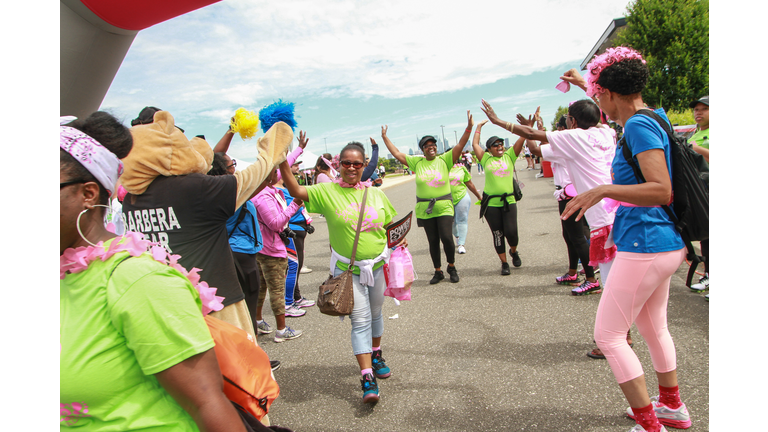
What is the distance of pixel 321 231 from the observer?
12617 millimetres

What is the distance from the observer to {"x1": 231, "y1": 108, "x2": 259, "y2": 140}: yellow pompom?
2.88m

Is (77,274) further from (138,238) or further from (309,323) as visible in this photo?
(309,323)

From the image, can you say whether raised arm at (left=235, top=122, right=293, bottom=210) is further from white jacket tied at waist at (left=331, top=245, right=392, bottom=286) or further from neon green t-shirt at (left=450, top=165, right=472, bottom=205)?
neon green t-shirt at (left=450, top=165, right=472, bottom=205)

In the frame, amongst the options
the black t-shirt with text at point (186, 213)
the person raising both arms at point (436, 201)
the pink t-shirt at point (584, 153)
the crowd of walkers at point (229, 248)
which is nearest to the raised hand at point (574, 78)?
the crowd of walkers at point (229, 248)

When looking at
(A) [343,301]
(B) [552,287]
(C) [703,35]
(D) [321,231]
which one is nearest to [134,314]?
(A) [343,301]

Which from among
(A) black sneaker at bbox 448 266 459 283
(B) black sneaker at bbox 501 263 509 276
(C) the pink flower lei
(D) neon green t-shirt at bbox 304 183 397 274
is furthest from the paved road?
(C) the pink flower lei

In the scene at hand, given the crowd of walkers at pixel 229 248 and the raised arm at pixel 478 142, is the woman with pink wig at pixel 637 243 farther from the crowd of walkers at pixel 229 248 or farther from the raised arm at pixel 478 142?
the raised arm at pixel 478 142

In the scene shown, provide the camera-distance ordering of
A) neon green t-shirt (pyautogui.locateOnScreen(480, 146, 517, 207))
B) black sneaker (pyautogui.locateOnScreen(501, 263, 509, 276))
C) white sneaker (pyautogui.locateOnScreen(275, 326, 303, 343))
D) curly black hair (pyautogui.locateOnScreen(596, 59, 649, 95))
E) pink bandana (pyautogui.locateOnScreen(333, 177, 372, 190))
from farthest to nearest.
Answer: neon green t-shirt (pyautogui.locateOnScreen(480, 146, 517, 207))
black sneaker (pyautogui.locateOnScreen(501, 263, 509, 276))
white sneaker (pyautogui.locateOnScreen(275, 326, 303, 343))
pink bandana (pyautogui.locateOnScreen(333, 177, 372, 190))
curly black hair (pyautogui.locateOnScreen(596, 59, 649, 95))

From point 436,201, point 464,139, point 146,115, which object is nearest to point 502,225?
point 436,201

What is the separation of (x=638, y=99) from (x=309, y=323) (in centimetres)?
400

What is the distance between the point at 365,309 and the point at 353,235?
570 millimetres

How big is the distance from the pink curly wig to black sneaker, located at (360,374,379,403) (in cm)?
243

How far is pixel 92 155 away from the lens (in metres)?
1.25

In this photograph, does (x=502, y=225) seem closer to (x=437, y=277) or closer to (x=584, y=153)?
(x=437, y=277)
